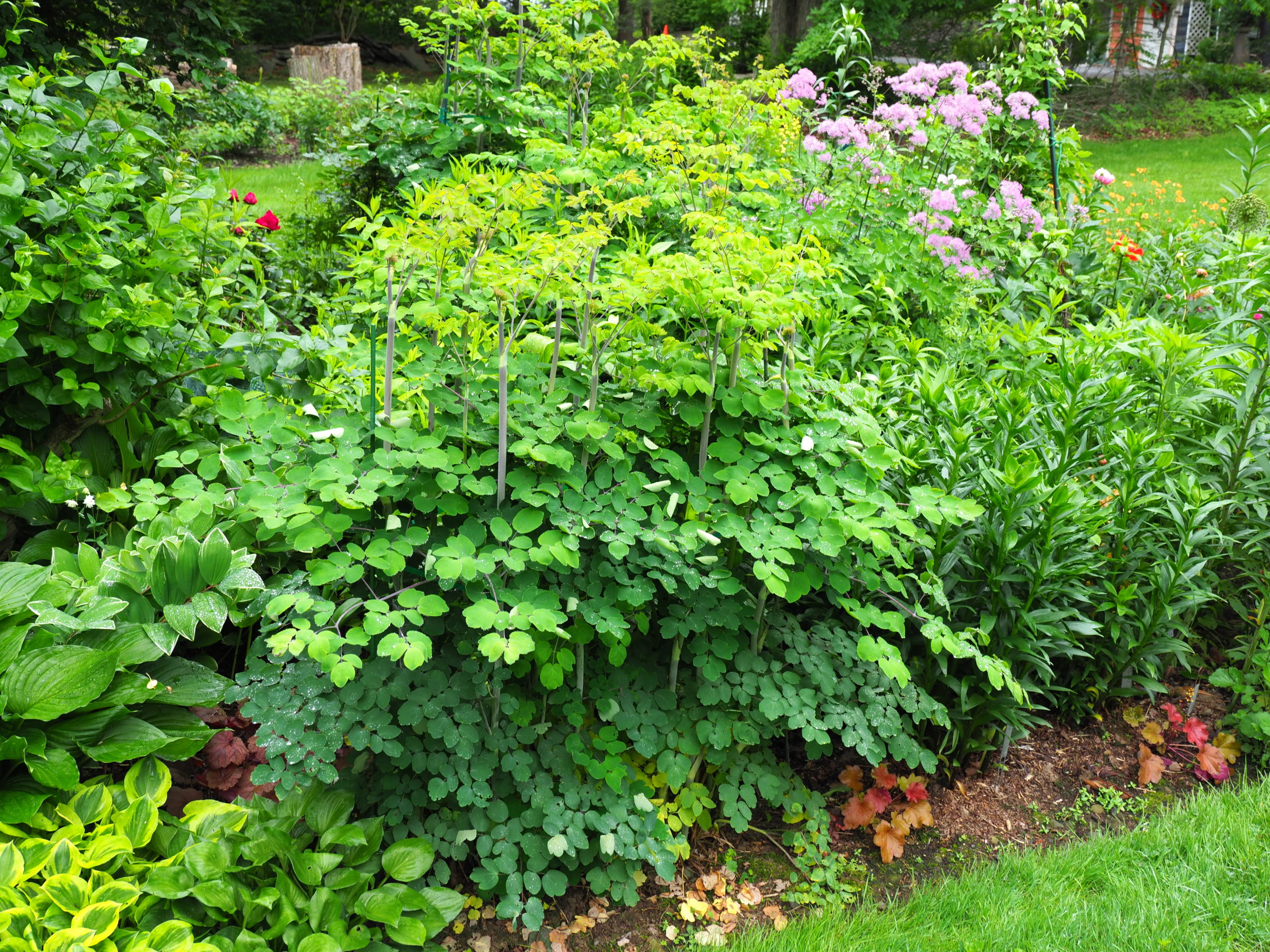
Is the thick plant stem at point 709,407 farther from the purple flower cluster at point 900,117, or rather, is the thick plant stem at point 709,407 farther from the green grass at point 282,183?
the green grass at point 282,183

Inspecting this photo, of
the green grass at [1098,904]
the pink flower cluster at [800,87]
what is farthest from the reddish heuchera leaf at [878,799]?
the pink flower cluster at [800,87]

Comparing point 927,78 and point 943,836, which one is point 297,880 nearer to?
point 943,836

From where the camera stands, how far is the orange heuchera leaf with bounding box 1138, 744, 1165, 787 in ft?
8.89

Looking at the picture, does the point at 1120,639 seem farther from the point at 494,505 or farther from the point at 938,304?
the point at 494,505

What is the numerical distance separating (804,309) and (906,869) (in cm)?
156

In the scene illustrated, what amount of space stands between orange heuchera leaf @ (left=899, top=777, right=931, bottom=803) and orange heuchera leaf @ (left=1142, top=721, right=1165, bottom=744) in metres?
0.85

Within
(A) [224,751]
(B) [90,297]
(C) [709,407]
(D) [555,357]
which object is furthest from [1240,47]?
(A) [224,751]

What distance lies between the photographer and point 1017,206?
4.43 meters

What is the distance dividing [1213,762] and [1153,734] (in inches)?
6.8

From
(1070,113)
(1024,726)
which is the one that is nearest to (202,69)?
(1024,726)

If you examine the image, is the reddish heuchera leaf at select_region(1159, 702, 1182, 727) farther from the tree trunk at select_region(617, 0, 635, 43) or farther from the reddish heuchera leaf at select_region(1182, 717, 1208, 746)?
the tree trunk at select_region(617, 0, 635, 43)

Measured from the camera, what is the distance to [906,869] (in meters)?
2.42

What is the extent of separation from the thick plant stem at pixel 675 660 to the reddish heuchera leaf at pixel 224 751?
113 centimetres

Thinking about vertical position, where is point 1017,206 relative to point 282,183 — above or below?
below
